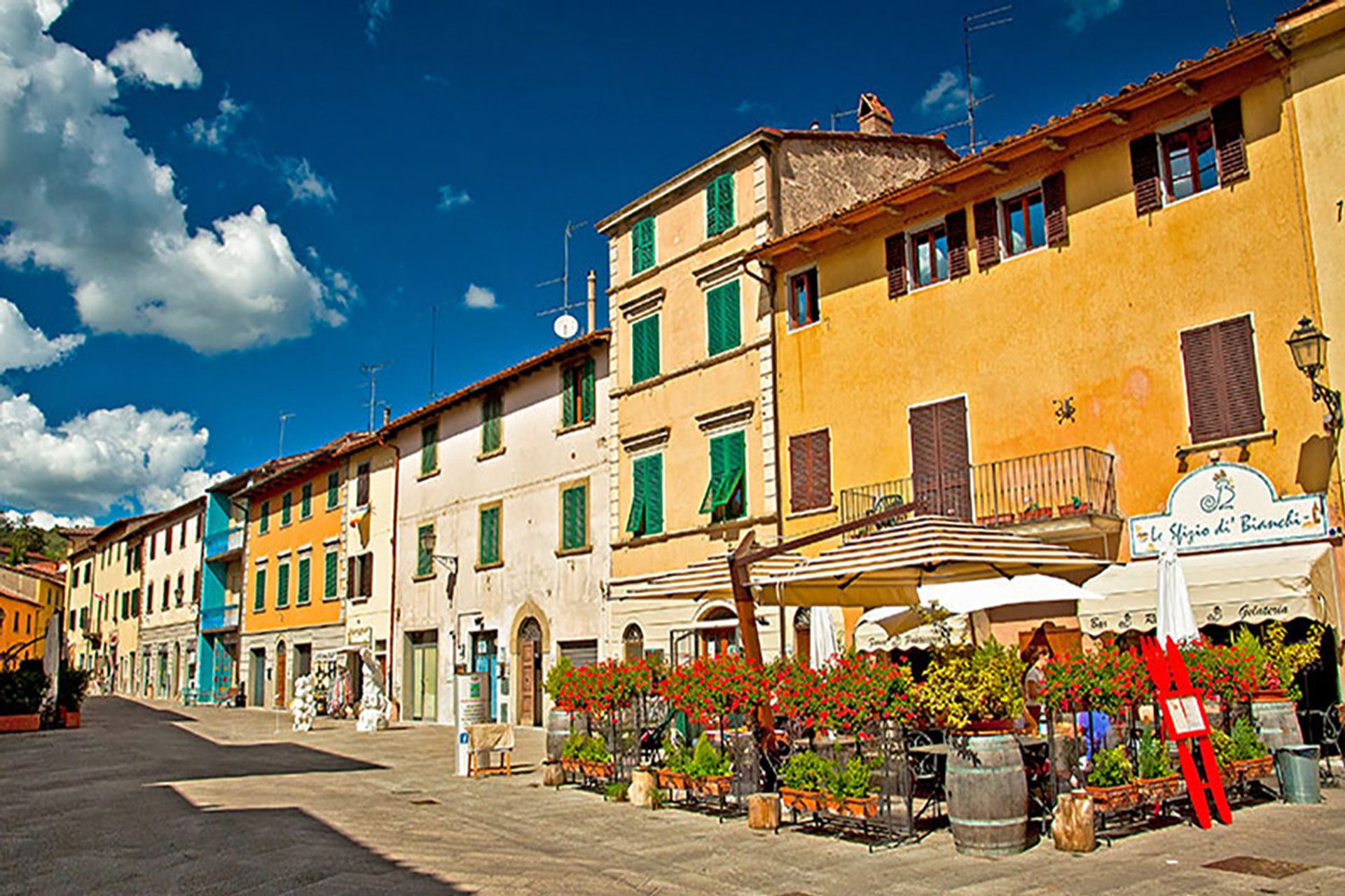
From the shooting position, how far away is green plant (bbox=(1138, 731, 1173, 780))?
9633mm

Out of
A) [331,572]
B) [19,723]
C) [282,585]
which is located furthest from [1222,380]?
[282,585]

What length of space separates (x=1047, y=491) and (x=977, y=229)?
15.2ft

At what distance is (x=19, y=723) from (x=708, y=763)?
73.4 ft

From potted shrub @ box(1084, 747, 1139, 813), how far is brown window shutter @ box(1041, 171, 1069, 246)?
963cm

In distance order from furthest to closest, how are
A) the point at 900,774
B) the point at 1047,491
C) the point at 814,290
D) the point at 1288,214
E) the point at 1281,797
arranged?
the point at 814,290
the point at 1047,491
the point at 1288,214
the point at 1281,797
the point at 900,774

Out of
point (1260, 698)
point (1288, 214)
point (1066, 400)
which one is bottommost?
point (1260, 698)

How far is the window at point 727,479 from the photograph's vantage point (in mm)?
21719

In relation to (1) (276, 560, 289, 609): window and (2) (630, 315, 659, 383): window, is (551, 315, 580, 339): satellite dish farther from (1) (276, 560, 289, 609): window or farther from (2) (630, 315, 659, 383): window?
(1) (276, 560, 289, 609): window

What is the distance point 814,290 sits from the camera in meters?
21.0

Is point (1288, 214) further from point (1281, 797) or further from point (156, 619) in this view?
point (156, 619)

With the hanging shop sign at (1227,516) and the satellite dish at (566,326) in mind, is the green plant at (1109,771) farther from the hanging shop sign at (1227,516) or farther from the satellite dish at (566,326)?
the satellite dish at (566,326)

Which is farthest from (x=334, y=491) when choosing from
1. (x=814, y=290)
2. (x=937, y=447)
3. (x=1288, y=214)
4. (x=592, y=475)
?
(x=1288, y=214)

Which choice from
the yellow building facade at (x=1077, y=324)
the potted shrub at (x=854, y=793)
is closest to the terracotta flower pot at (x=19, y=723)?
the yellow building facade at (x=1077, y=324)

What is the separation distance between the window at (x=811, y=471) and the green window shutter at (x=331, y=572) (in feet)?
71.6
